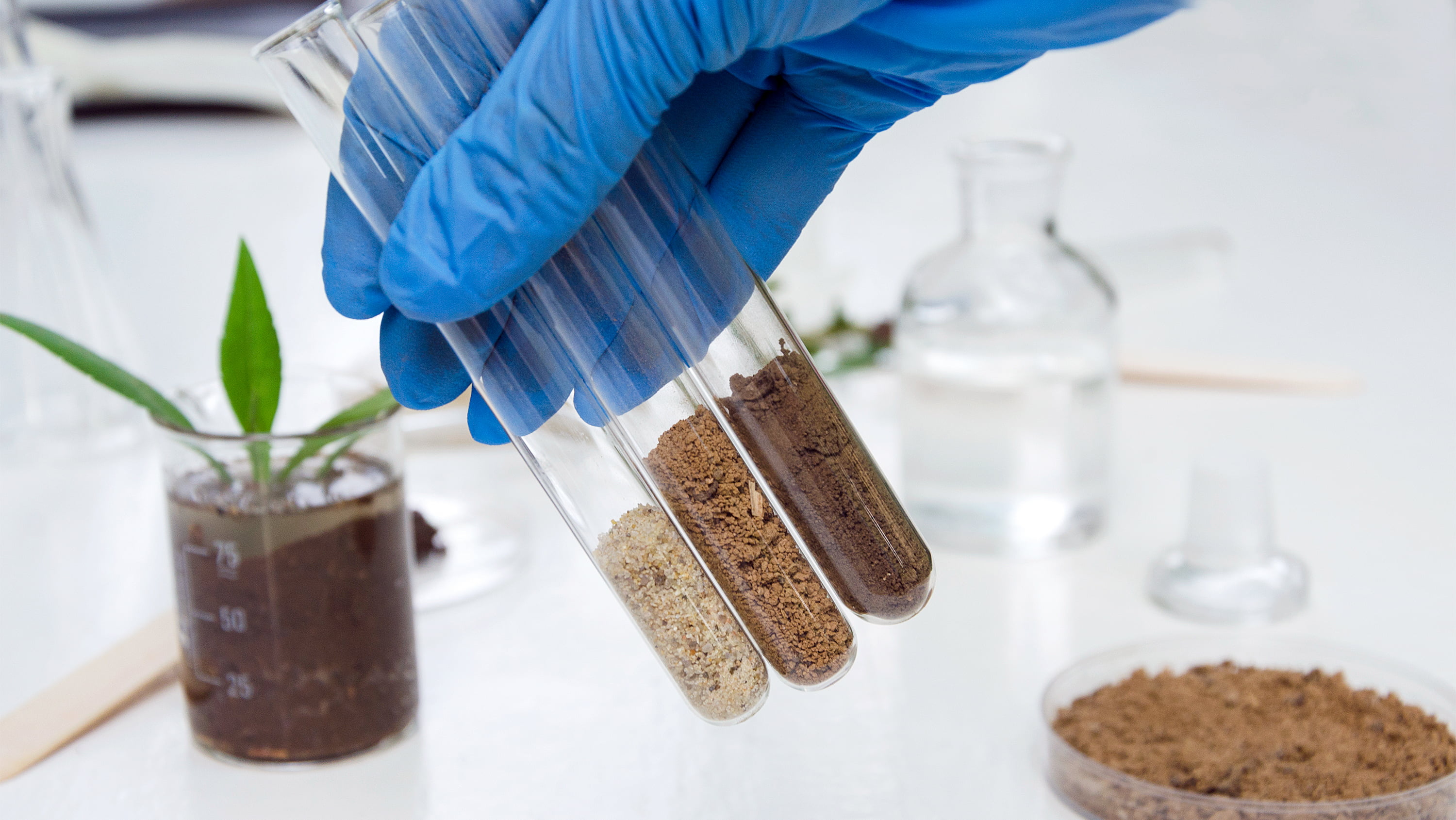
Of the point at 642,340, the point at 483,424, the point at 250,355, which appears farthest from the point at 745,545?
the point at 250,355

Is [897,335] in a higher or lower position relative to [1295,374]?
higher

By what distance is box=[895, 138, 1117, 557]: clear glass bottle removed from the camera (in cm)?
98

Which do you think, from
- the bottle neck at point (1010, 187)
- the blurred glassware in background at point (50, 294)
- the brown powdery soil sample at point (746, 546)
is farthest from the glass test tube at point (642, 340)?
the blurred glassware in background at point (50, 294)

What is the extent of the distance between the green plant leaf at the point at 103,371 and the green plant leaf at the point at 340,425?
0.18ft

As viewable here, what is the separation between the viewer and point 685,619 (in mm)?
541

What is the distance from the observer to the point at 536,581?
0.96m

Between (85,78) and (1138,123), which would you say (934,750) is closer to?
(1138,123)

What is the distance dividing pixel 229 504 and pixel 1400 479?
3.22 feet

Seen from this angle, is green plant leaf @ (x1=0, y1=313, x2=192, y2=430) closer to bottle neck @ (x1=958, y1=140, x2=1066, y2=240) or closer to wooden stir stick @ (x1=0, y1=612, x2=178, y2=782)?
wooden stir stick @ (x1=0, y1=612, x2=178, y2=782)

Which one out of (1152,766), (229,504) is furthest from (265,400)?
(1152,766)

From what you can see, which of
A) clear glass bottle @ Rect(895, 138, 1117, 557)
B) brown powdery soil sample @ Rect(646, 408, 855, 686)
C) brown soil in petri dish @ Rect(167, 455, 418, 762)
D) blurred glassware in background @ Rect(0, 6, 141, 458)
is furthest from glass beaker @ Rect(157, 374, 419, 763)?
blurred glassware in background @ Rect(0, 6, 141, 458)

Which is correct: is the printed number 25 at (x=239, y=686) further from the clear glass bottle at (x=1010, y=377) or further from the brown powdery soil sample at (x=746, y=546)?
the clear glass bottle at (x=1010, y=377)

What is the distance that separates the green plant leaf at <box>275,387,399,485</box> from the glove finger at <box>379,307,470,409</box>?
1cm

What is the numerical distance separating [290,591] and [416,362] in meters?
0.14
